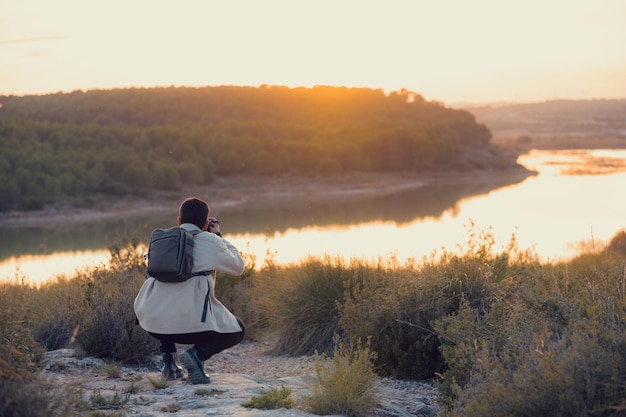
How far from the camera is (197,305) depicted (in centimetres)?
535

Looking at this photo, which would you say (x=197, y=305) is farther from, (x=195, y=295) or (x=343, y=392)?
(x=343, y=392)

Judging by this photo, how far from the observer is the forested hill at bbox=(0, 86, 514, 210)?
4475 cm

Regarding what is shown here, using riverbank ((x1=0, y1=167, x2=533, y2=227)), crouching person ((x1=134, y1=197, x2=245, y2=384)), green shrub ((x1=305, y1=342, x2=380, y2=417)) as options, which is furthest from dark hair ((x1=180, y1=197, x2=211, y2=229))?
riverbank ((x1=0, y1=167, x2=533, y2=227))

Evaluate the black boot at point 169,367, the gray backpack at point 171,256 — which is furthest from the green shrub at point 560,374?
the black boot at point 169,367

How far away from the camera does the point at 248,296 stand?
9.36 m

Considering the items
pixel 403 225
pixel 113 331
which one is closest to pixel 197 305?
pixel 113 331

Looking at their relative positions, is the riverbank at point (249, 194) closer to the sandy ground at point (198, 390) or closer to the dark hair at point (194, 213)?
the sandy ground at point (198, 390)

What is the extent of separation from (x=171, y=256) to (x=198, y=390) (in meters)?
0.93

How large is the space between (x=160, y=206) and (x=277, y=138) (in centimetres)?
1809

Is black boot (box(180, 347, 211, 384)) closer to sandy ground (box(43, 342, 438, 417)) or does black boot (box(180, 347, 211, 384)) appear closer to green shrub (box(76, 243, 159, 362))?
sandy ground (box(43, 342, 438, 417))

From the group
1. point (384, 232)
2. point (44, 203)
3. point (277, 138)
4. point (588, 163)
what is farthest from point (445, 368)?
point (588, 163)

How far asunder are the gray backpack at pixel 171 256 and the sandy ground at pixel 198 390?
79 centimetres

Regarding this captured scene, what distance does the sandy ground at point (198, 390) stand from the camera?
4.77 meters

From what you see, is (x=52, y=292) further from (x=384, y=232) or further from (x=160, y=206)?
(x=160, y=206)
